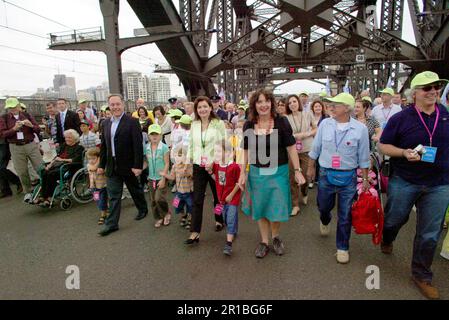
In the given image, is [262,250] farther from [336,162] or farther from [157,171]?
[157,171]

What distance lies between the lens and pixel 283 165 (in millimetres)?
3109

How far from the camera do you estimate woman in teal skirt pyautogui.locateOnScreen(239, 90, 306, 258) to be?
304 cm

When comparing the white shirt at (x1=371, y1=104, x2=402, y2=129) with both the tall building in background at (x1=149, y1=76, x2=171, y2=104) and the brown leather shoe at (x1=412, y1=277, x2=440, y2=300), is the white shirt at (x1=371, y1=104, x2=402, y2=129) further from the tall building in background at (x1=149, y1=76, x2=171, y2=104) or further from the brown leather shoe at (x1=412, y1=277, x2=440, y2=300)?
the tall building in background at (x1=149, y1=76, x2=171, y2=104)

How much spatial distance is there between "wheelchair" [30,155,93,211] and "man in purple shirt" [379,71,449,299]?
4.94m

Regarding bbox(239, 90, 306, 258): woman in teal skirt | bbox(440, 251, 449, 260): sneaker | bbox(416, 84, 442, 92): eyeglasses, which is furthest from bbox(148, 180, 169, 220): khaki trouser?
bbox(440, 251, 449, 260): sneaker

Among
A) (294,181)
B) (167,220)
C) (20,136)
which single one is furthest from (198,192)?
(20,136)

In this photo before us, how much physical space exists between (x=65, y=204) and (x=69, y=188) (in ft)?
0.97

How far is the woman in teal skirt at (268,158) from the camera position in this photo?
3035mm

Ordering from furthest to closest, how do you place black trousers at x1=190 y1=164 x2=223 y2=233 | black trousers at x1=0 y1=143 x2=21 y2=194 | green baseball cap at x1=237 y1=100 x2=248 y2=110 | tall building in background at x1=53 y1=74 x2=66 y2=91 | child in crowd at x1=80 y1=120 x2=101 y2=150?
1. tall building in background at x1=53 y1=74 x2=66 y2=91
2. green baseball cap at x1=237 y1=100 x2=248 y2=110
3. black trousers at x1=0 y1=143 x2=21 y2=194
4. child in crowd at x1=80 y1=120 x2=101 y2=150
5. black trousers at x1=190 y1=164 x2=223 y2=233

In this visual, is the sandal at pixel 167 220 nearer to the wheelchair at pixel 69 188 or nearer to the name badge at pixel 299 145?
the wheelchair at pixel 69 188

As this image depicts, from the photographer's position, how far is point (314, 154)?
3.30 metres
